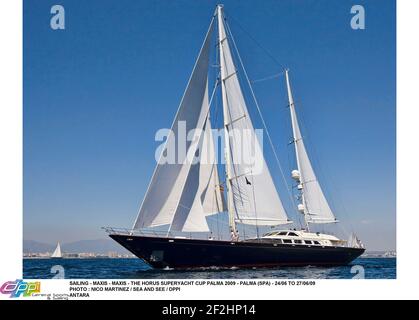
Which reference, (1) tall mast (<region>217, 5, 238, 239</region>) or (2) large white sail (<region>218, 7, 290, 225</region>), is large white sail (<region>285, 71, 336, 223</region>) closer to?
(2) large white sail (<region>218, 7, 290, 225</region>)

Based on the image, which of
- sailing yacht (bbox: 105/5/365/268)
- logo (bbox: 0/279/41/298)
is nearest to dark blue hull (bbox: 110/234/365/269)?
sailing yacht (bbox: 105/5/365/268)

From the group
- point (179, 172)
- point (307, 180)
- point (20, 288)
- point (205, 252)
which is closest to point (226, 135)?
point (179, 172)

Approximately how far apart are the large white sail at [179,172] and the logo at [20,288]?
12.9 meters

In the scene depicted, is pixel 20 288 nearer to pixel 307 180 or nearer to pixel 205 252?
pixel 205 252

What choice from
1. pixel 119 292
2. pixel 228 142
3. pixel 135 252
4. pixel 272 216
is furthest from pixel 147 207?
pixel 119 292

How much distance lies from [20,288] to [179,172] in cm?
1466

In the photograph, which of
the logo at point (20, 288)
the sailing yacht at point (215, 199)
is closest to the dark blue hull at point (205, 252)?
the sailing yacht at point (215, 199)

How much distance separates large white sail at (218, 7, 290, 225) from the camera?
3216 centimetres

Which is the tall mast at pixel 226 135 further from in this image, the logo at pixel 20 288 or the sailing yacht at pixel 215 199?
the logo at pixel 20 288

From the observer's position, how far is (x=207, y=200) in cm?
3272

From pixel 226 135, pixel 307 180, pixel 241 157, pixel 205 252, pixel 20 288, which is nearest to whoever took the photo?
pixel 20 288

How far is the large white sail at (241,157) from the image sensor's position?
105 feet

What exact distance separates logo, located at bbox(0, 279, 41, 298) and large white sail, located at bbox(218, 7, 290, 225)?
16.8 metres

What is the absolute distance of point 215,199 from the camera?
1299 inches
